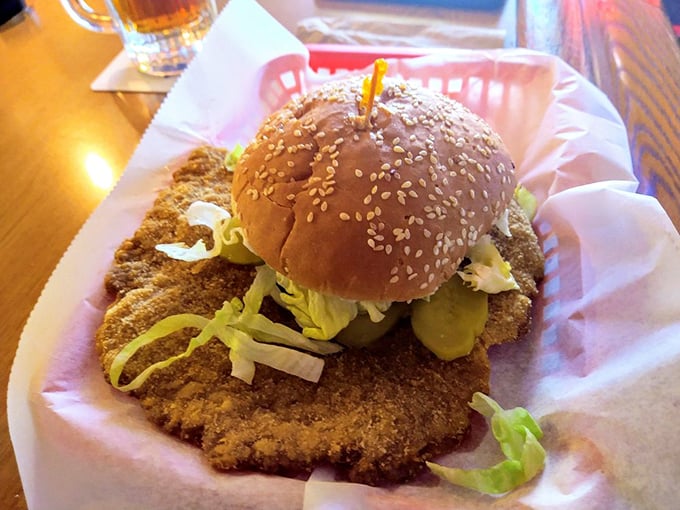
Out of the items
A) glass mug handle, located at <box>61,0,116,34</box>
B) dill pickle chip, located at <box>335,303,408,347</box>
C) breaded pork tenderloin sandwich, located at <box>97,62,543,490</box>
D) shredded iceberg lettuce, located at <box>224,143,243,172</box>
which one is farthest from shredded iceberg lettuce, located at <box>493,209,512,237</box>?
glass mug handle, located at <box>61,0,116,34</box>

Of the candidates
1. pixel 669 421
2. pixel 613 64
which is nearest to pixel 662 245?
pixel 669 421

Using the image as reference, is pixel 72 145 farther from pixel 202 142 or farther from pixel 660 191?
pixel 660 191

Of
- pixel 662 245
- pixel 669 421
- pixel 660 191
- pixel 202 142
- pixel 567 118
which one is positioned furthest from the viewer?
pixel 202 142

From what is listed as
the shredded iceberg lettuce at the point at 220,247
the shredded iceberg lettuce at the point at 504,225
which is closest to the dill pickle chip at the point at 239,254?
the shredded iceberg lettuce at the point at 220,247

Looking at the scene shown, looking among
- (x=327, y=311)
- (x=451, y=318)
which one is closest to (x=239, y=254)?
(x=327, y=311)

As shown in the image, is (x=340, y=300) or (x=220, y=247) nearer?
(x=340, y=300)

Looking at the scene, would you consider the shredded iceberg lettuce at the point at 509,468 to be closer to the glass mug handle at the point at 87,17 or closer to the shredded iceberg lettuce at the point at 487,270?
the shredded iceberg lettuce at the point at 487,270

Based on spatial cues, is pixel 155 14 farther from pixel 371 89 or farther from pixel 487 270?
pixel 487 270
